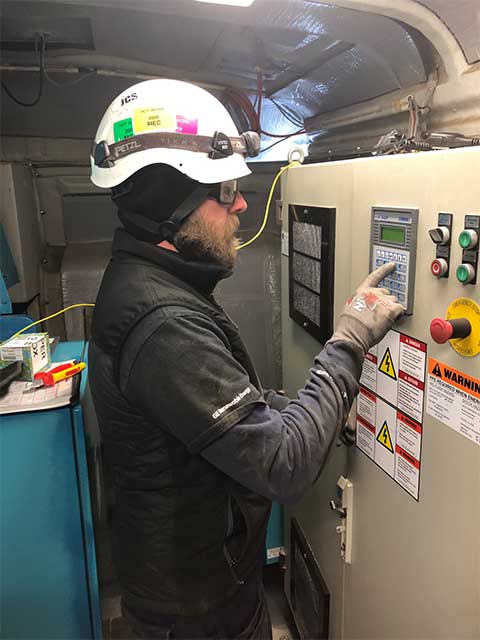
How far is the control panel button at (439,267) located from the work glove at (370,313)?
12cm

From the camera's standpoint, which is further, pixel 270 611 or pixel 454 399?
pixel 270 611

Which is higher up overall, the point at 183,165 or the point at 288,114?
the point at 288,114

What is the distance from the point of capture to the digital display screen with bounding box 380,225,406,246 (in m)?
0.91

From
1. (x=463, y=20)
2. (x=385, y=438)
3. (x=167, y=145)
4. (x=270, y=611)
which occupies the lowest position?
(x=270, y=611)

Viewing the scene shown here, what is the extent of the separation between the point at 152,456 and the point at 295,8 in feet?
3.91

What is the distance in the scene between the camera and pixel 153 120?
1.01 metres

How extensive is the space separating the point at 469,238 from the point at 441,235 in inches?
2.4

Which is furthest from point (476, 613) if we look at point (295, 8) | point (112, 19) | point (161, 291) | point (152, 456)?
point (112, 19)

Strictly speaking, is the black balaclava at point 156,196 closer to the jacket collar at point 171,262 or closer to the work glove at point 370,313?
the jacket collar at point 171,262

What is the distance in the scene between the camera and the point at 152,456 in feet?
3.25

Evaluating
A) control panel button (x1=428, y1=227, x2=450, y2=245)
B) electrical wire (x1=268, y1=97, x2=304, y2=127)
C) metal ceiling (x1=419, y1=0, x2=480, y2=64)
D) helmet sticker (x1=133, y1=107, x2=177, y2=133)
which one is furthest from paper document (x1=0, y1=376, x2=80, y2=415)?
electrical wire (x1=268, y1=97, x2=304, y2=127)

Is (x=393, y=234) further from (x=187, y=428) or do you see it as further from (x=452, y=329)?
(x=187, y=428)

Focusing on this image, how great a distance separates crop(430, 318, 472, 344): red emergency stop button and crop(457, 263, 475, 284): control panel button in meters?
0.06

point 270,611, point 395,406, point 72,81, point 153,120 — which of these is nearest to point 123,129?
point 153,120
